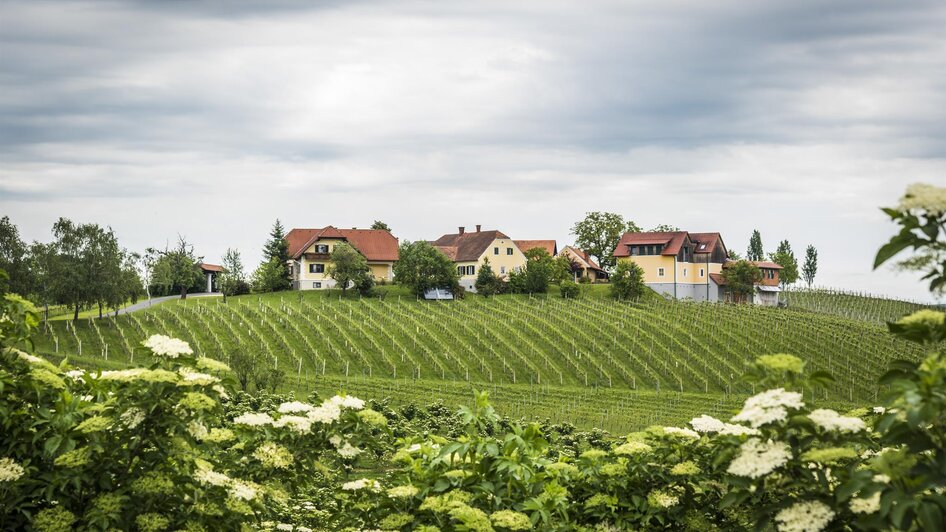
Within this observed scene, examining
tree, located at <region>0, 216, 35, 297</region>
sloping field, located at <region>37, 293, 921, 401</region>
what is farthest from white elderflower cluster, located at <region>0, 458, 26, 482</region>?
tree, located at <region>0, 216, 35, 297</region>

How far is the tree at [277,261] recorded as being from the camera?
334ft

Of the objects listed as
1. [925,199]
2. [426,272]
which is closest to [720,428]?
[925,199]

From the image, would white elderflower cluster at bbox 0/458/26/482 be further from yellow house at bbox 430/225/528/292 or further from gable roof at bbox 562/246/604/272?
gable roof at bbox 562/246/604/272

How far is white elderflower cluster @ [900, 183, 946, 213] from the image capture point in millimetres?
7465

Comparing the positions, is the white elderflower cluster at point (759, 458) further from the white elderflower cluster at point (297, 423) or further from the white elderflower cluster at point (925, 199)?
the white elderflower cluster at point (297, 423)

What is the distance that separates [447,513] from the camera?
35.2 ft

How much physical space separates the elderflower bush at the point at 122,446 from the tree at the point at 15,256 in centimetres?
6988

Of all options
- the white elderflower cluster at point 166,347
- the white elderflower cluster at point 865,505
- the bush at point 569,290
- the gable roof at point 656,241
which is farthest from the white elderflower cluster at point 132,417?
the gable roof at point 656,241

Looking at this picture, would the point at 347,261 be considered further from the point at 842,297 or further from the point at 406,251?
the point at 842,297

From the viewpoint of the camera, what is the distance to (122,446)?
9.79 metres

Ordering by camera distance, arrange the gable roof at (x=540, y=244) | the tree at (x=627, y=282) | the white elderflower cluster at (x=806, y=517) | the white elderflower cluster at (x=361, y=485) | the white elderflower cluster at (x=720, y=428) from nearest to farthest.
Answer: the white elderflower cluster at (x=806, y=517), the white elderflower cluster at (x=720, y=428), the white elderflower cluster at (x=361, y=485), the tree at (x=627, y=282), the gable roof at (x=540, y=244)

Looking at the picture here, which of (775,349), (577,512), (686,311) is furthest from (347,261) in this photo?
(577,512)

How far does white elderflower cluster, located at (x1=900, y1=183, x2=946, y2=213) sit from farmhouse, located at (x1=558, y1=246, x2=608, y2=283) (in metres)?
114

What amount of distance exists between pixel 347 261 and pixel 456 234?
36.5 meters
